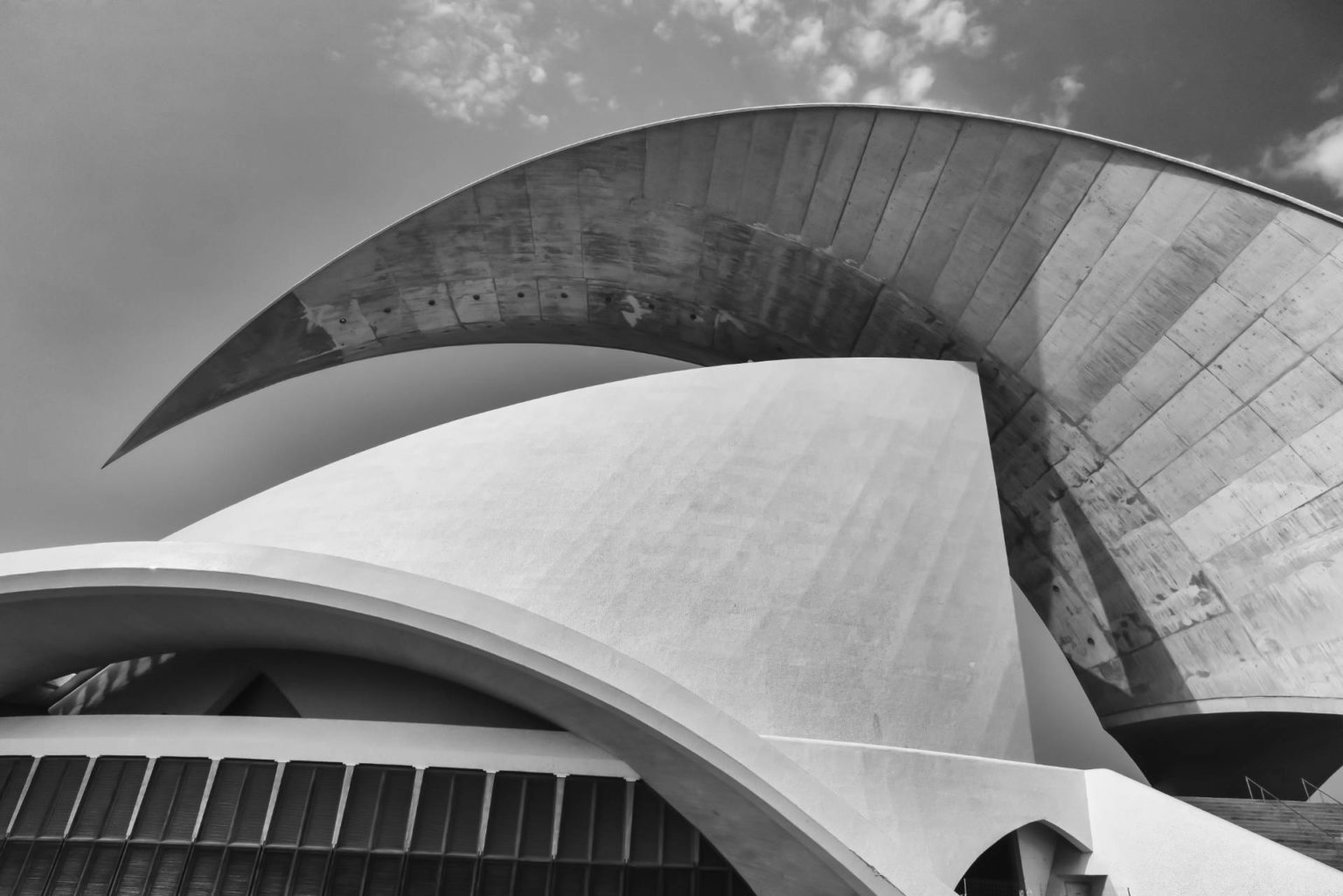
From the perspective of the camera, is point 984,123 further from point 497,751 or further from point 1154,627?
point 497,751

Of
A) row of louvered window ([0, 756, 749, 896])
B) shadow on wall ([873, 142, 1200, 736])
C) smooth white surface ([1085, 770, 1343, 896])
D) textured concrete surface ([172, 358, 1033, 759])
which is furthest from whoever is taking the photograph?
shadow on wall ([873, 142, 1200, 736])

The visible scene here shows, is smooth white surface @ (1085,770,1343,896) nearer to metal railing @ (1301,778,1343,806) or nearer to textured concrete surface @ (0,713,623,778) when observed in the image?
textured concrete surface @ (0,713,623,778)

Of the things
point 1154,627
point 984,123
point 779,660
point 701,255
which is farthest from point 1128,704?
point 701,255

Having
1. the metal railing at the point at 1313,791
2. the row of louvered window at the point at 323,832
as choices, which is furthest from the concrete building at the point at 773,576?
the metal railing at the point at 1313,791

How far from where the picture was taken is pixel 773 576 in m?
10.6

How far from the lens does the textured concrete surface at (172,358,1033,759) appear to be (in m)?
9.91

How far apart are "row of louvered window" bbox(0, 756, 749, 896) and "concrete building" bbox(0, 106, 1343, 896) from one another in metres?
0.04

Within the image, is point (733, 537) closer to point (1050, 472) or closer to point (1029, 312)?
point (1029, 312)

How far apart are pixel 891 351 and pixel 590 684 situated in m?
13.5

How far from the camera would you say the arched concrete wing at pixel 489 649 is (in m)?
6.68

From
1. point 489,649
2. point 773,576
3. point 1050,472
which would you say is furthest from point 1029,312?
point 489,649

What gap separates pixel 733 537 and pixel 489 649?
4.64 metres

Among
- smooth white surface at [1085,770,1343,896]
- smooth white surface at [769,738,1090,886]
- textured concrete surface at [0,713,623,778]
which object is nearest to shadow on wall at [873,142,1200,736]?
smooth white surface at [1085,770,1343,896]

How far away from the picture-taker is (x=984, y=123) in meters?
14.4
